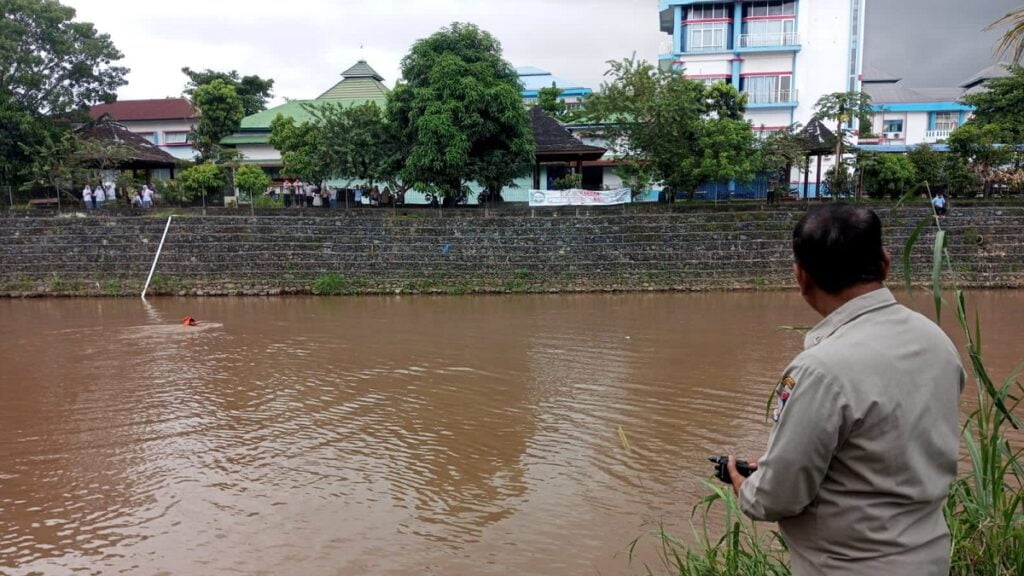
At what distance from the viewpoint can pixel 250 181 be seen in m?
22.3

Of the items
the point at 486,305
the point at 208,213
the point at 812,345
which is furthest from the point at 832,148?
the point at 812,345

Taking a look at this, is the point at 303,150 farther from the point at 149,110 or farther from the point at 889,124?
the point at 889,124

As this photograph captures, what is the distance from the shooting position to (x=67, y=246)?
2000cm

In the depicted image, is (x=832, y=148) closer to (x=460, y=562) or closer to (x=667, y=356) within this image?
(x=667, y=356)

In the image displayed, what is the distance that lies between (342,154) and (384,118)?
180cm

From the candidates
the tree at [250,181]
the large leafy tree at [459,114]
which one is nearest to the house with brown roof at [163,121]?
the tree at [250,181]

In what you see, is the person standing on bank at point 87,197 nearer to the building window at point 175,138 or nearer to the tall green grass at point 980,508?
the building window at point 175,138

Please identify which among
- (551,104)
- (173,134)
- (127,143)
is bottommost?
(127,143)

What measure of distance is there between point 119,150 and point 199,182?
3.17 m

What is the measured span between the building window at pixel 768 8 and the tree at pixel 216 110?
76.0ft

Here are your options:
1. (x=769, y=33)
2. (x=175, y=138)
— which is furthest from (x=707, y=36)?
(x=175, y=138)

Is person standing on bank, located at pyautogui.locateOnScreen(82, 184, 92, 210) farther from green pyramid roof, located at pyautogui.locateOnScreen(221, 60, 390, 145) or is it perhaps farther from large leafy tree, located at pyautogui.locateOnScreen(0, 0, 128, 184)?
green pyramid roof, located at pyautogui.locateOnScreen(221, 60, 390, 145)

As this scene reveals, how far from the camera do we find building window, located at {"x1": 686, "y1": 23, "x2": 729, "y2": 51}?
29047 millimetres

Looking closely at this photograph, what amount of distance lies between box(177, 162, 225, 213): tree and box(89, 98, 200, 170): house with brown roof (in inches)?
675
